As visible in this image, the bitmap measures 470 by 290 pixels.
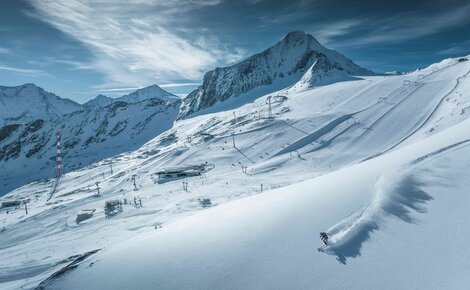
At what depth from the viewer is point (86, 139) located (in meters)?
180

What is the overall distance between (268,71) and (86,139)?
11035cm

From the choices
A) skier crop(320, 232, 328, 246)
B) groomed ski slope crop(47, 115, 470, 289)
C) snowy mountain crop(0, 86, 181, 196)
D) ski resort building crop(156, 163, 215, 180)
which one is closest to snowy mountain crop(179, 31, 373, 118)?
snowy mountain crop(0, 86, 181, 196)

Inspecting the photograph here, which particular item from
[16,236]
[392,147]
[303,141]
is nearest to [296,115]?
[303,141]

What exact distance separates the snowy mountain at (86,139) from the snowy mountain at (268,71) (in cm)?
2146

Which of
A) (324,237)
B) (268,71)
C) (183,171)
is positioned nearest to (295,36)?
(268,71)

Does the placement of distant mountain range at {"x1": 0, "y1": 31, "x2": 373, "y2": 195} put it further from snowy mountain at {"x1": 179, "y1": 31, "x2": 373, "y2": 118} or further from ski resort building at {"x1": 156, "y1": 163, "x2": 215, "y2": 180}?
ski resort building at {"x1": 156, "y1": 163, "x2": 215, "y2": 180}

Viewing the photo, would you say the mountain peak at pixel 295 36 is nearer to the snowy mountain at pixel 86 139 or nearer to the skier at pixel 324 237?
the snowy mountain at pixel 86 139

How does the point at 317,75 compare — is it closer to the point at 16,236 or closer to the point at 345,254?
the point at 16,236

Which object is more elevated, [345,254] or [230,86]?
[230,86]

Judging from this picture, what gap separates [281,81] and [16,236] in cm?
12982

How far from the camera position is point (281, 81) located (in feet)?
488

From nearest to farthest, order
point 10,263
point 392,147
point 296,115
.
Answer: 1. point 10,263
2. point 392,147
3. point 296,115

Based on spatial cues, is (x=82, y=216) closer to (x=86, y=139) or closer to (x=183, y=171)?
(x=183, y=171)

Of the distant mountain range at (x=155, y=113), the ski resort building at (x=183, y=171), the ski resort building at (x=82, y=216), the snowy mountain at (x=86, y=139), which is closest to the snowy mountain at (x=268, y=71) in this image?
the distant mountain range at (x=155, y=113)
